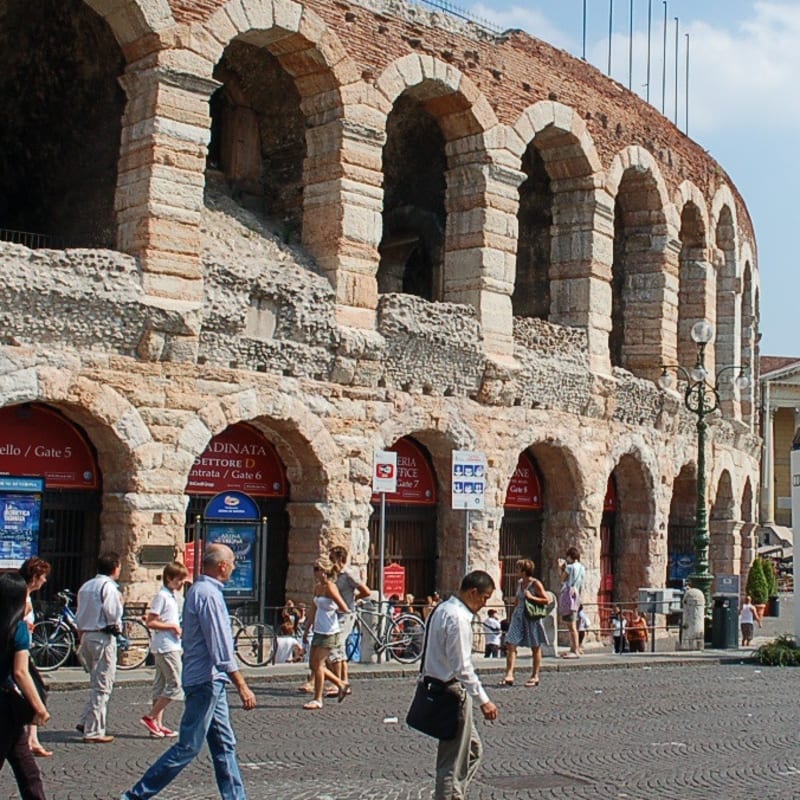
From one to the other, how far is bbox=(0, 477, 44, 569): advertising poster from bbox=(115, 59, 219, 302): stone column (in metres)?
2.95

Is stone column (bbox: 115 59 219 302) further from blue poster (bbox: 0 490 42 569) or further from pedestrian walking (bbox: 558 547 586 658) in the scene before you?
pedestrian walking (bbox: 558 547 586 658)

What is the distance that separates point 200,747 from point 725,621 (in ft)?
51.2

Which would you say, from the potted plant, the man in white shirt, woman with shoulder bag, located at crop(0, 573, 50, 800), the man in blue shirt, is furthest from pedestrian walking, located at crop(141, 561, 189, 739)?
the potted plant

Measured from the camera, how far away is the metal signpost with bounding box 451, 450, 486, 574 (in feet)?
61.4

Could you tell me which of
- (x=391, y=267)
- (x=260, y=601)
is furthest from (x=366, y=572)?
(x=391, y=267)

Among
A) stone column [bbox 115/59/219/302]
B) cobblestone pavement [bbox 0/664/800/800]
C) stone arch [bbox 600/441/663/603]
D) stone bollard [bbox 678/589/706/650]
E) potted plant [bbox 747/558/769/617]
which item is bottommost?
cobblestone pavement [bbox 0/664/800/800]

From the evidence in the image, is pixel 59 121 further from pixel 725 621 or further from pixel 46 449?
pixel 725 621

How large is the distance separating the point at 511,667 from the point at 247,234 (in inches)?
302

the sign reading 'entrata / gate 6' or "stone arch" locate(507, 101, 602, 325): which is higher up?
"stone arch" locate(507, 101, 602, 325)

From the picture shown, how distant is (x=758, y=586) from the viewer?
3444cm

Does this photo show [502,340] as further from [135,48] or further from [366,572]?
[135,48]

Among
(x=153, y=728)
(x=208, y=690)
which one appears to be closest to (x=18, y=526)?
(x=153, y=728)

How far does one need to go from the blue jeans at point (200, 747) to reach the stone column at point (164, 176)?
10288 millimetres

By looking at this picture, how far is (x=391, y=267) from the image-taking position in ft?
87.8
